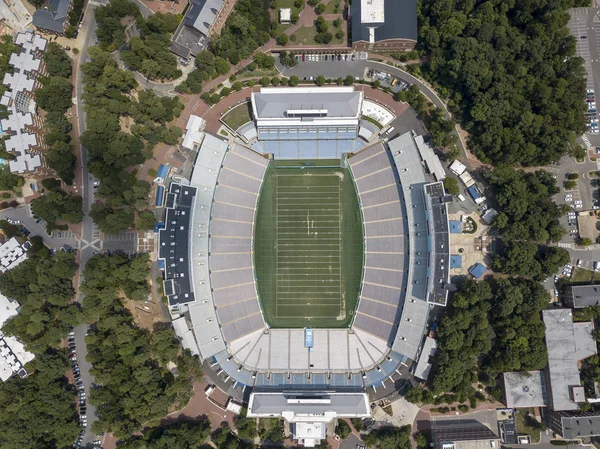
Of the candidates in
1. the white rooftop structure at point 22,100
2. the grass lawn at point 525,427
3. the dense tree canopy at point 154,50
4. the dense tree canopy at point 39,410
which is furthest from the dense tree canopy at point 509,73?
the dense tree canopy at point 39,410

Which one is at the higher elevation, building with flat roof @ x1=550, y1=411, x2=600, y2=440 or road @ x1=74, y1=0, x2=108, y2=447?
road @ x1=74, y1=0, x2=108, y2=447

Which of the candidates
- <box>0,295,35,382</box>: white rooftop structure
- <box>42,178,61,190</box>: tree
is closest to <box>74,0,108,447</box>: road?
<box>42,178,61,190</box>: tree

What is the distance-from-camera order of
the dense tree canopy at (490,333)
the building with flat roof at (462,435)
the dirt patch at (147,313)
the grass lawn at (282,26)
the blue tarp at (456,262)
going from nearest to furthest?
1. the building with flat roof at (462,435)
2. the dense tree canopy at (490,333)
3. the blue tarp at (456,262)
4. the dirt patch at (147,313)
5. the grass lawn at (282,26)

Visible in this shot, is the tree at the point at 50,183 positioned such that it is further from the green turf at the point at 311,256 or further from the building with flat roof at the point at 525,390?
the building with flat roof at the point at 525,390

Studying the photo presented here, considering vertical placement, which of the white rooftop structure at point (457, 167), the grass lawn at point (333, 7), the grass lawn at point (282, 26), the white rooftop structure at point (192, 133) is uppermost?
the grass lawn at point (333, 7)

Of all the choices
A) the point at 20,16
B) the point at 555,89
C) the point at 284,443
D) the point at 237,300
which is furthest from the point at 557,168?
the point at 20,16

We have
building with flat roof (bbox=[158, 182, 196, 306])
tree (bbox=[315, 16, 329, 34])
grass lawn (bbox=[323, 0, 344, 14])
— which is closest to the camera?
building with flat roof (bbox=[158, 182, 196, 306])

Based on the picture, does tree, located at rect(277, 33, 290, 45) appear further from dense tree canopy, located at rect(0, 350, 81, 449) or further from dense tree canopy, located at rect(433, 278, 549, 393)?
dense tree canopy, located at rect(0, 350, 81, 449)
